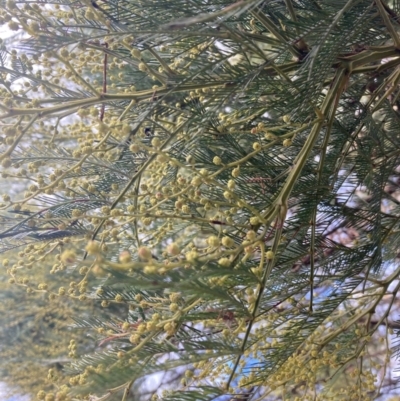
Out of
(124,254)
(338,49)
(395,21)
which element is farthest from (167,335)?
(395,21)

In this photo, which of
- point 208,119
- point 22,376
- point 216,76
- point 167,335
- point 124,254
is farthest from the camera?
point 22,376

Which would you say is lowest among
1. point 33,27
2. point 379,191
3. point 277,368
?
point 277,368

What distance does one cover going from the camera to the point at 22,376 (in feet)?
6.41

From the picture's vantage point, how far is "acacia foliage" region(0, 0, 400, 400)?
0.54m

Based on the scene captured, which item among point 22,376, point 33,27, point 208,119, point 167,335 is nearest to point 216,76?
point 208,119

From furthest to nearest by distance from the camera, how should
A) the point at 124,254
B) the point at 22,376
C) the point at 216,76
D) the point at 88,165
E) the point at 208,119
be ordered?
1. the point at 22,376
2. the point at 88,165
3. the point at 216,76
4. the point at 208,119
5. the point at 124,254

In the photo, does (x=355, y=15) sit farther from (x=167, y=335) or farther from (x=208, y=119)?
(x=167, y=335)

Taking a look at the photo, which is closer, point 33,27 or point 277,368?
point 33,27

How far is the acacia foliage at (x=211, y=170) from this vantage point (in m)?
0.54

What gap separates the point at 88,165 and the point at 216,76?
0.99ft

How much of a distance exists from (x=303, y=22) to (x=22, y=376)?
181cm

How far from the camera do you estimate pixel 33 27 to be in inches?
22.3

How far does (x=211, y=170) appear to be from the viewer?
0.83 meters

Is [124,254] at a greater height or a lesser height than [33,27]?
lesser
